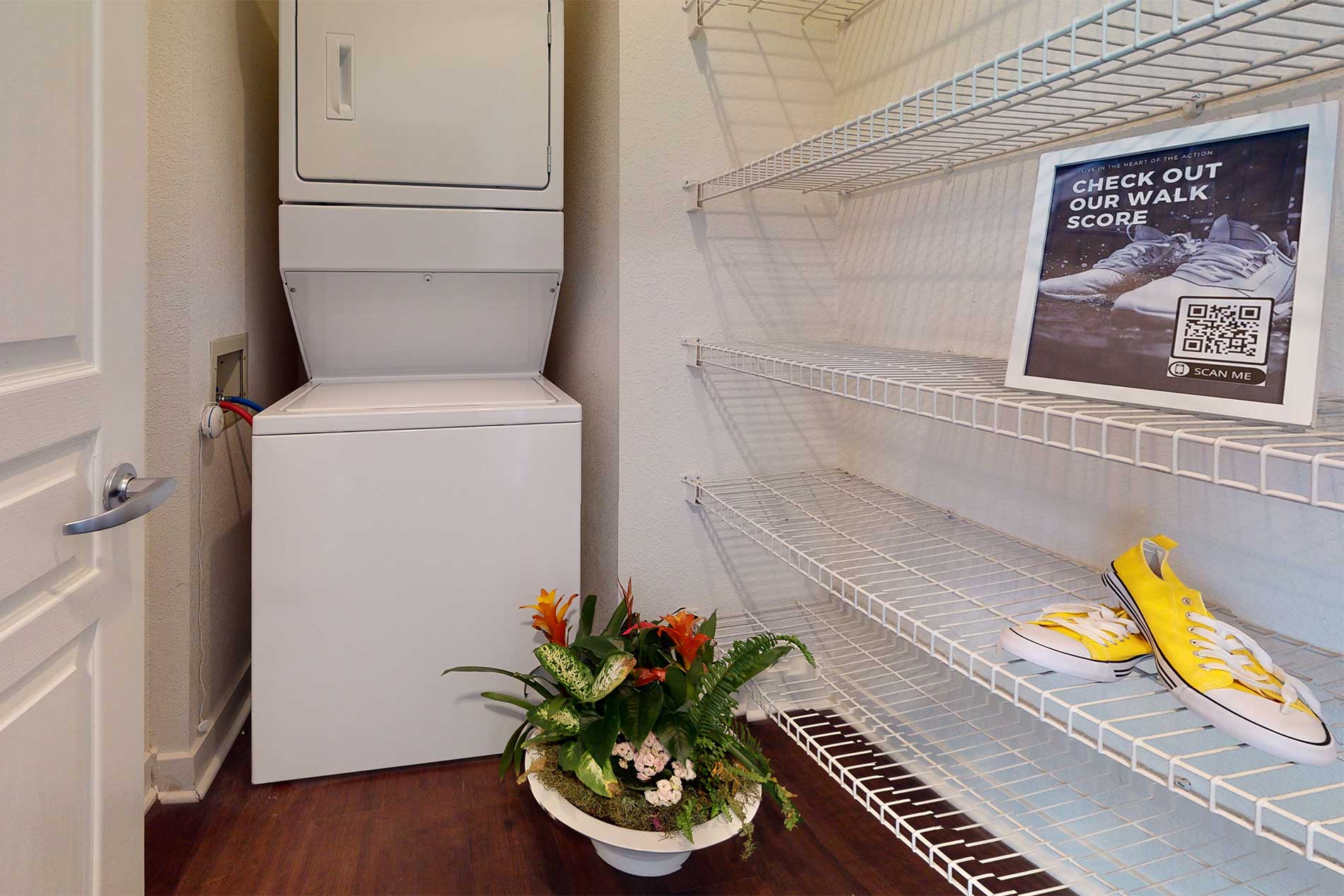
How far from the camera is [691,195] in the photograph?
1.96 m

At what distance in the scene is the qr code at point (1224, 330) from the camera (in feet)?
3.14

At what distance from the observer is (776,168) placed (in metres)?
1.62

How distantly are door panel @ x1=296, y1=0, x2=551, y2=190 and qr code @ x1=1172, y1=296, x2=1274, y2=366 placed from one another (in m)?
1.47

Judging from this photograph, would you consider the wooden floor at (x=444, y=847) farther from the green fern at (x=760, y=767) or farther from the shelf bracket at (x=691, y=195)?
the shelf bracket at (x=691, y=195)

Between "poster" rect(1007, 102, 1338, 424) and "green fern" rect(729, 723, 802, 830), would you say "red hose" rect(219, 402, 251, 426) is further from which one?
"poster" rect(1007, 102, 1338, 424)

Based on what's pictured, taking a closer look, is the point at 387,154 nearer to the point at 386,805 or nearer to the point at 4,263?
the point at 4,263

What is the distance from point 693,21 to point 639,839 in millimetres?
1663

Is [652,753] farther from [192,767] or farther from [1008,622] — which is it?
[192,767]

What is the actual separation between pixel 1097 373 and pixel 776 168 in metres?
0.75

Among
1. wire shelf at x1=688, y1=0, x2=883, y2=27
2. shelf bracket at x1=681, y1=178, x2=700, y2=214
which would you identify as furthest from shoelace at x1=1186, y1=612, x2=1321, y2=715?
wire shelf at x1=688, y1=0, x2=883, y2=27

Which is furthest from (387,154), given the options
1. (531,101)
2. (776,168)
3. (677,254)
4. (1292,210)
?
(1292,210)

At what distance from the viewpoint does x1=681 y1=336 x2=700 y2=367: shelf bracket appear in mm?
1974

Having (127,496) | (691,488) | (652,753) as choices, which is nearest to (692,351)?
(691,488)

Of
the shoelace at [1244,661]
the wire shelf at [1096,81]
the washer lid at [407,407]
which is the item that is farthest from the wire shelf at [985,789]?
the wire shelf at [1096,81]
